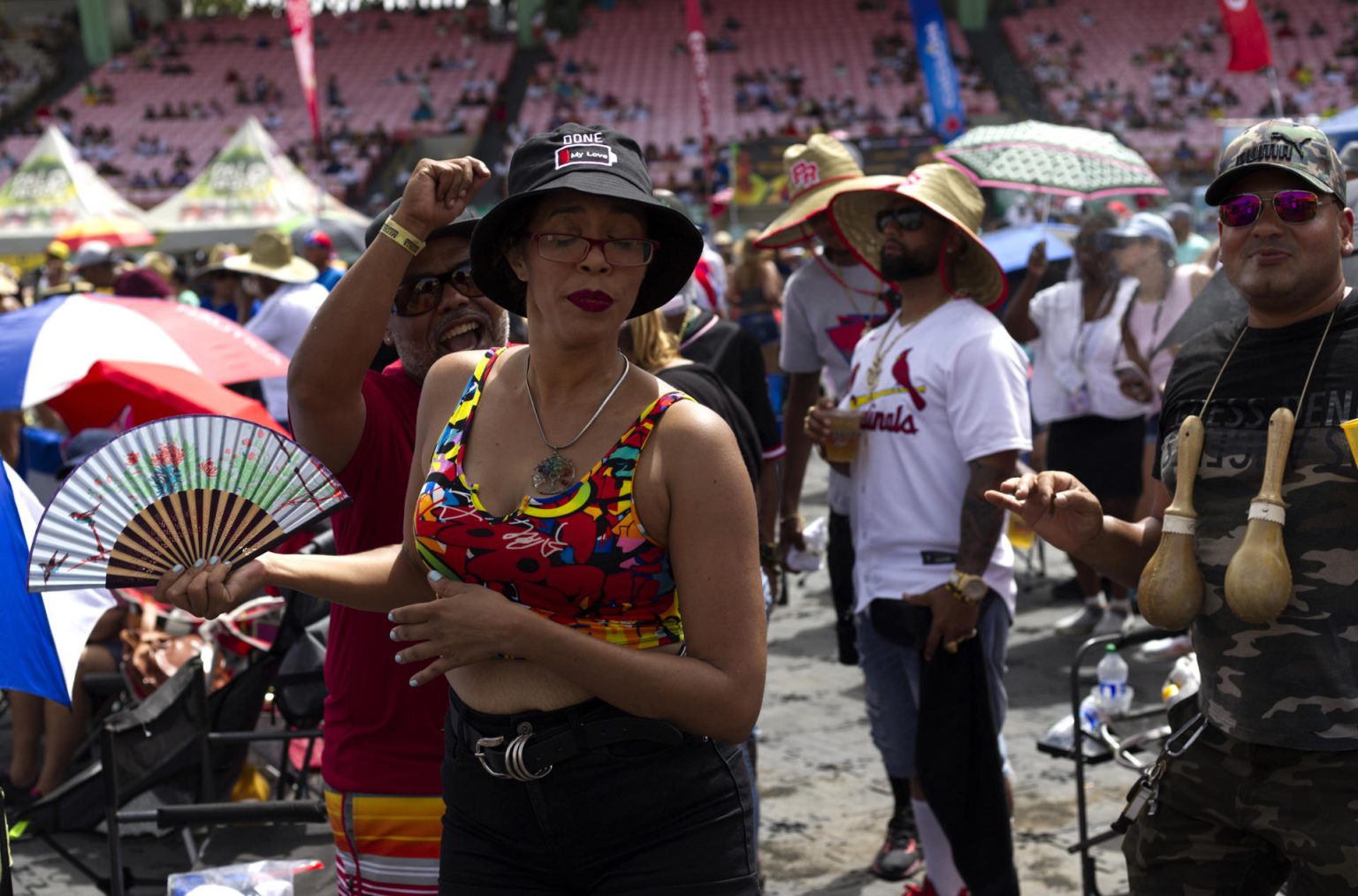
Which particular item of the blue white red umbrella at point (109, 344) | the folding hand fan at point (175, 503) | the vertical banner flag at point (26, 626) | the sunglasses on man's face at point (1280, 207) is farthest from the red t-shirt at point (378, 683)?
the blue white red umbrella at point (109, 344)

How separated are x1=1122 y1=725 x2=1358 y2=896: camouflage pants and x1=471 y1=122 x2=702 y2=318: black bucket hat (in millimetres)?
1314

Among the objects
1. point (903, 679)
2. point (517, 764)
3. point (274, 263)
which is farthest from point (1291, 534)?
point (274, 263)

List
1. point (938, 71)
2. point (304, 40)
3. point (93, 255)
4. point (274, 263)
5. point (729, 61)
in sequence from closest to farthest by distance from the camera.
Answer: point (274, 263), point (93, 255), point (938, 71), point (304, 40), point (729, 61)

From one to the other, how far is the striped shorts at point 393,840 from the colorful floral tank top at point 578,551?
0.67 meters

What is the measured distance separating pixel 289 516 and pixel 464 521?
35cm

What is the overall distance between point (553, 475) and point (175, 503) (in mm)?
583

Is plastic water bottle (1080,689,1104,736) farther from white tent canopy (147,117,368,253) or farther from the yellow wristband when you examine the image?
white tent canopy (147,117,368,253)

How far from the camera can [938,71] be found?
17703mm

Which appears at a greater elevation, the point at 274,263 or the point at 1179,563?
the point at 274,263

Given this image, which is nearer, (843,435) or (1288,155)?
(1288,155)

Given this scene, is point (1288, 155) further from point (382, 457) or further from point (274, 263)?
point (274, 263)

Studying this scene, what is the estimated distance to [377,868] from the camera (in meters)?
2.63

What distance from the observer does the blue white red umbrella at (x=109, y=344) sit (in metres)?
4.89

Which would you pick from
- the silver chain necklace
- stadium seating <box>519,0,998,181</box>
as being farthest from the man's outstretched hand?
stadium seating <box>519,0,998,181</box>
